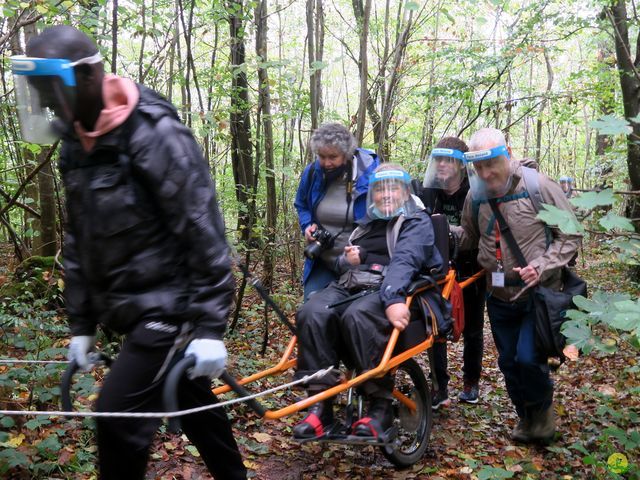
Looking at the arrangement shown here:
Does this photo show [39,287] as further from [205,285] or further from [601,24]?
[601,24]

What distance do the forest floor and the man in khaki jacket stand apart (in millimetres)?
329

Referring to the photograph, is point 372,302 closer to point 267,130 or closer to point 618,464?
point 618,464

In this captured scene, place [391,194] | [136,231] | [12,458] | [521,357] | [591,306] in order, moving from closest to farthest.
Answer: [136,231] → [591,306] → [12,458] → [521,357] → [391,194]

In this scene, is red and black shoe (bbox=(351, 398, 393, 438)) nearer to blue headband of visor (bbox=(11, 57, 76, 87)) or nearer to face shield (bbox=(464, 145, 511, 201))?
→ face shield (bbox=(464, 145, 511, 201))

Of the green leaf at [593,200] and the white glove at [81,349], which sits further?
the white glove at [81,349]

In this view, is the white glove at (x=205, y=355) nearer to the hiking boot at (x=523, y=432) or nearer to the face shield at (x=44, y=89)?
the face shield at (x=44, y=89)

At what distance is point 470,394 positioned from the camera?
16.9 ft

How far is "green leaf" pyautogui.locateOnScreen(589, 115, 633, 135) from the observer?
2.42m

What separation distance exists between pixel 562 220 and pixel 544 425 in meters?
2.29

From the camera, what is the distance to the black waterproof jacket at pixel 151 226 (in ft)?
6.95

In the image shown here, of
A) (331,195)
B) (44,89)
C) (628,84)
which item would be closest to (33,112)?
(44,89)

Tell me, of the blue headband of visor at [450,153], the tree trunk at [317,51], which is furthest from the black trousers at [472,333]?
the tree trunk at [317,51]

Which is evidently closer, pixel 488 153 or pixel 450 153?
pixel 488 153

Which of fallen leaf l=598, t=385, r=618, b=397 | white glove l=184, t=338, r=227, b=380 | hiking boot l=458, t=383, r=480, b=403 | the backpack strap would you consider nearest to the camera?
the backpack strap
